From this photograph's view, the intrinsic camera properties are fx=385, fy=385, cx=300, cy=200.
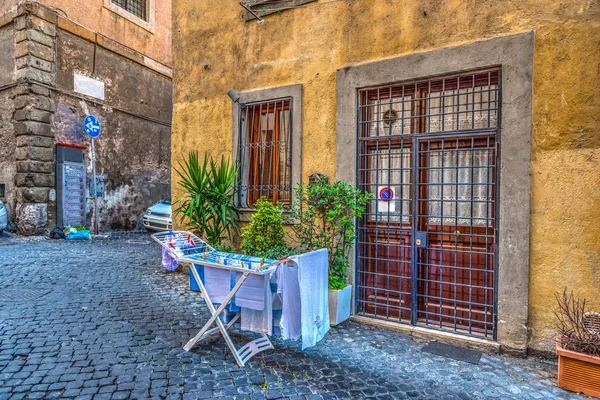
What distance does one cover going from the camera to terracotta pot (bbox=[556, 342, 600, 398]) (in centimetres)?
284

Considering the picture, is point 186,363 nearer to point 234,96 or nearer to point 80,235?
point 234,96

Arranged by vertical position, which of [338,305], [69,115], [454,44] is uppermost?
[69,115]

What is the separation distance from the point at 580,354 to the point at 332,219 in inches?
95.6

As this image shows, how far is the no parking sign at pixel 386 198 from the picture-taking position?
14.4 ft

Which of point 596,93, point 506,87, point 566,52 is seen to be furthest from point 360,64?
point 596,93

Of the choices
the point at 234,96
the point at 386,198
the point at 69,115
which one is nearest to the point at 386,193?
the point at 386,198

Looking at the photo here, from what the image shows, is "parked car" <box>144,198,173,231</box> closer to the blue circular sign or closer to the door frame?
the blue circular sign

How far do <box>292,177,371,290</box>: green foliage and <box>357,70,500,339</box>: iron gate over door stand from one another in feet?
0.81

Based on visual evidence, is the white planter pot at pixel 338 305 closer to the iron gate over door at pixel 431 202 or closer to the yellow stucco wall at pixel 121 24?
the iron gate over door at pixel 431 202

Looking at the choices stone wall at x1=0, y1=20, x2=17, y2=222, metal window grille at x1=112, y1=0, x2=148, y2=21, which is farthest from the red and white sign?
metal window grille at x1=112, y1=0, x2=148, y2=21

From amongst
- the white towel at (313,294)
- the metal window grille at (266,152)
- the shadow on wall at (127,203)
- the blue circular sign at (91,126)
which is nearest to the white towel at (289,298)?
the white towel at (313,294)

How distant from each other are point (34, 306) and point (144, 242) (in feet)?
18.8

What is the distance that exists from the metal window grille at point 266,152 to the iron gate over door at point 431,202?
3.62 feet

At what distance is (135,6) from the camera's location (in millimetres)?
12836
